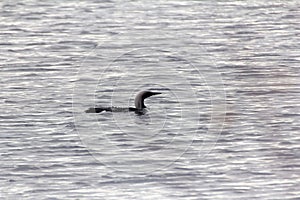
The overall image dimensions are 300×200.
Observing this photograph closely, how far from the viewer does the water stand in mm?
16594

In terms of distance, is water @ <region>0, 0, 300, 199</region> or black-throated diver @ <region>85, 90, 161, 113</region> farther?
black-throated diver @ <region>85, 90, 161, 113</region>

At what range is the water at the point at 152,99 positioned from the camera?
16594 millimetres


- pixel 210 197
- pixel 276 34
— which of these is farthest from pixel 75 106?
pixel 276 34

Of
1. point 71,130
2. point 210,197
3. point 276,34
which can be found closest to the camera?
point 210,197

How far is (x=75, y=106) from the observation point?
21.0 m

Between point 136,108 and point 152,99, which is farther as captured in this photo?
point 152,99

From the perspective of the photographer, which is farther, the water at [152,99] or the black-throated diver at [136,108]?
the black-throated diver at [136,108]

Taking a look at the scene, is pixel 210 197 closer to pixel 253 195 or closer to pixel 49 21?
pixel 253 195

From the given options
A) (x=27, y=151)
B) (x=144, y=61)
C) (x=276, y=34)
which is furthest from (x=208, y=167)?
(x=276, y=34)

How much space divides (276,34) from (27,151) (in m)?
10.8

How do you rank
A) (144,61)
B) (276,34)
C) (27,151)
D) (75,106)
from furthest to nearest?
(276,34) < (144,61) < (75,106) < (27,151)

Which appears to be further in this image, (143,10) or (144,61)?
(143,10)

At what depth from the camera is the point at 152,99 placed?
21.3 metres

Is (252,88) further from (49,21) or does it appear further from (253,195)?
(49,21)
